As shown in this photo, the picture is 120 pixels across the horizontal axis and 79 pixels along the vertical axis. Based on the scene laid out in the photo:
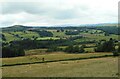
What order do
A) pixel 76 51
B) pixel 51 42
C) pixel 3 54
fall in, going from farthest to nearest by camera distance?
pixel 51 42, pixel 76 51, pixel 3 54

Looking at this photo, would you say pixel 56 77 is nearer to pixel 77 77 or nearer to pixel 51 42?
pixel 77 77

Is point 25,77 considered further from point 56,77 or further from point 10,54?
point 10,54

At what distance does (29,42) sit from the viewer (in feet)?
457

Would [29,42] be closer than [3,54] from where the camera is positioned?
No

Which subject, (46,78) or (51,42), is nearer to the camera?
(46,78)

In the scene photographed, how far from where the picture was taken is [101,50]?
99562mm

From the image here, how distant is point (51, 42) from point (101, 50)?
55101 mm

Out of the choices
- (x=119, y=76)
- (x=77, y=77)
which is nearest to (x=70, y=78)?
(x=77, y=77)

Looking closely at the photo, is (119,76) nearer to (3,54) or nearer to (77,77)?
(77,77)

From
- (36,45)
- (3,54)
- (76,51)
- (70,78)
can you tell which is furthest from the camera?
(36,45)

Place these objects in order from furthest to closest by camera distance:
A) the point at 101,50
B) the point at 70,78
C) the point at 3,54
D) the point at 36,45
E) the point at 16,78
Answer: the point at 36,45 → the point at 101,50 → the point at 3,54 → the point at 16,78 → the point at 70,78

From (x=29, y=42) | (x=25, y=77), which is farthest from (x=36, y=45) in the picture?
(x=25, y=77)

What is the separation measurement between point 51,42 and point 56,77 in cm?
12132

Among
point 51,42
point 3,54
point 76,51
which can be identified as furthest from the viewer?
point 51,42
